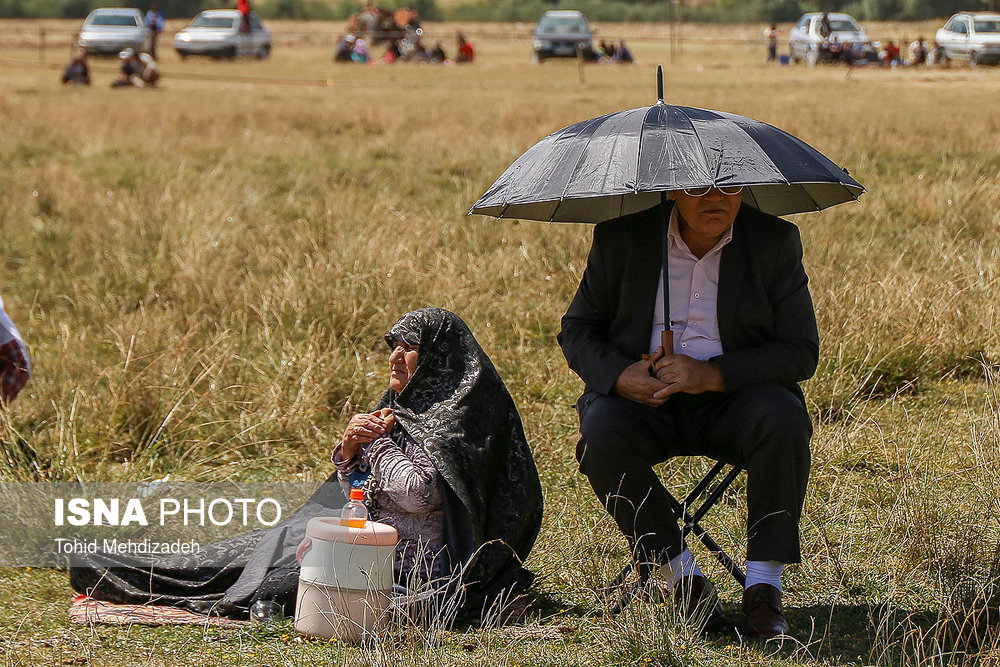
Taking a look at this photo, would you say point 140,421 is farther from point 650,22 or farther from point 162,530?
point 650,22

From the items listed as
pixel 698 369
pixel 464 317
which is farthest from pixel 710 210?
pixel 464 317

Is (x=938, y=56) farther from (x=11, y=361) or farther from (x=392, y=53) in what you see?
(x=11, y=361)

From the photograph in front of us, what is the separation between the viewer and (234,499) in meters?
5.01

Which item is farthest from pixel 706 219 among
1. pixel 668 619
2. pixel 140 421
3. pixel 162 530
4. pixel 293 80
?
pixel 293 80

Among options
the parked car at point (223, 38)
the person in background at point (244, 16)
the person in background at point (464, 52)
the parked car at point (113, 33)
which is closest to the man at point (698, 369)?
the parked car at point (113, 33)

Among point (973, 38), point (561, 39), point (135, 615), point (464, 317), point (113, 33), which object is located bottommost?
point (135, 615)

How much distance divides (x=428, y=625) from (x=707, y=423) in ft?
3.21

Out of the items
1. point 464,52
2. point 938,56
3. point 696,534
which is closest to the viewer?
point 696,534

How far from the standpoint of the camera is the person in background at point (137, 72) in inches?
900

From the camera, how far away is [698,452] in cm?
363

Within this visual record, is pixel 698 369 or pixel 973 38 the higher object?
pixel 973 38

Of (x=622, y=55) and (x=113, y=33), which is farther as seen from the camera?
(x=622, y=55)

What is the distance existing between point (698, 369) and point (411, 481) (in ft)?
2.87

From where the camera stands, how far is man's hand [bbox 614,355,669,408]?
351cm
